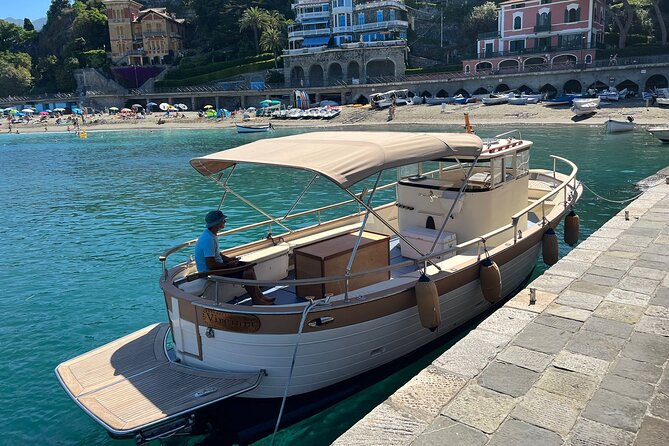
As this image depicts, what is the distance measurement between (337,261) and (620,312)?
3.91m

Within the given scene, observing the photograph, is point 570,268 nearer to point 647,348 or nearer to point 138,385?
point 647,348

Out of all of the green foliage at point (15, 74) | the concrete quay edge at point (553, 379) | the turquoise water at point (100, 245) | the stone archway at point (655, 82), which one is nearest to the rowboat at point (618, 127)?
the turquoise water at point (100, 245)

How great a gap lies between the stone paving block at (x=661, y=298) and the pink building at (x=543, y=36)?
6246 cm

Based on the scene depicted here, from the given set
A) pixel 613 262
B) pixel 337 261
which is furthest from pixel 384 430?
pixel 613 262

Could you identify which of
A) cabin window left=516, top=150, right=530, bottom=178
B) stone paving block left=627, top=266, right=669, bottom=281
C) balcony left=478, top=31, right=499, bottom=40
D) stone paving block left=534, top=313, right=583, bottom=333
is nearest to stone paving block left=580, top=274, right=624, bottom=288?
stone paving block left=627, top=266, right=669, bottom=281

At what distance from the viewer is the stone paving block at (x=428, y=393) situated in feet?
17.2

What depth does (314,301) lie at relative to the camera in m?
6.73

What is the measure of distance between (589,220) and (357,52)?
7021cm

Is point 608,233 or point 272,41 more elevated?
point 272,41

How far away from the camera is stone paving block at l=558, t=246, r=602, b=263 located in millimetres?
9545

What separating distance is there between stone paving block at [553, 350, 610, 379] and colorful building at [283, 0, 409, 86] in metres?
77.0

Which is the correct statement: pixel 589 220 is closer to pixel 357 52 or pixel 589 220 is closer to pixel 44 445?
pixel 44 445

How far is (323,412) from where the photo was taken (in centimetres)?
739

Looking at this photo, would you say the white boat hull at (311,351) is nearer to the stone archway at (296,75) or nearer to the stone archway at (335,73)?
the stone archway at (335,73)
